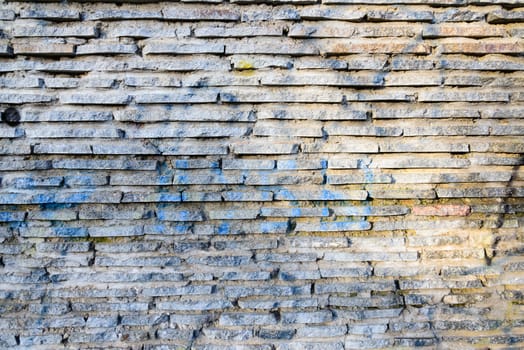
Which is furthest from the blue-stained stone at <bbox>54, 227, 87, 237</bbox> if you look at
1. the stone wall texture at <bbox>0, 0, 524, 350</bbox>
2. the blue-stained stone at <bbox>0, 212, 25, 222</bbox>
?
the blue-stained stone at <bbox>0, 212, 25, 222</bbox>

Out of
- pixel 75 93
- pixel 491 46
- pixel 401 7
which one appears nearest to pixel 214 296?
pixel 75 93

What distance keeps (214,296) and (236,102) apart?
3.65 feet

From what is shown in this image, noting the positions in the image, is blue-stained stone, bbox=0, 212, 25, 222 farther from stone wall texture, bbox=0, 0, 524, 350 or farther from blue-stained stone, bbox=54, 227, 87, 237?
blue-stained stone, bbox=54, 227, 87, 237

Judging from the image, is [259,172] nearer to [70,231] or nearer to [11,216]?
[70,231]

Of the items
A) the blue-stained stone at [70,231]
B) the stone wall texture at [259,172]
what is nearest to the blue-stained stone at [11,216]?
the stone wall texture at [259,172]

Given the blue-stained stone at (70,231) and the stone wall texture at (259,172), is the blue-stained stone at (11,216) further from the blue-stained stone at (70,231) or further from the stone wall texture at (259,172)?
the blue-stained stone at (70,231)

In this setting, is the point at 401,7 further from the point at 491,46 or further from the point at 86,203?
the point at 86,203

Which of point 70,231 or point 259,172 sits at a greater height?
point 259,172

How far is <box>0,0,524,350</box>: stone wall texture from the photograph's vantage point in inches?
80.4

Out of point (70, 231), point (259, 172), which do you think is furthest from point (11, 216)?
point (259, 172)

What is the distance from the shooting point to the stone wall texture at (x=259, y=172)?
204 cm

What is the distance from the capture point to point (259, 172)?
83.3 inches

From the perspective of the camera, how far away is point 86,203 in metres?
2.08

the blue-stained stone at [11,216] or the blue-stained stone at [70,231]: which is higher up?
the blue-stained stone at [11,216]
